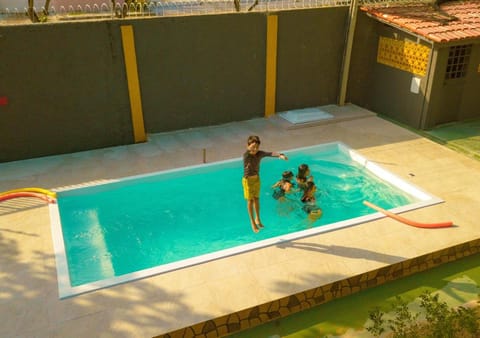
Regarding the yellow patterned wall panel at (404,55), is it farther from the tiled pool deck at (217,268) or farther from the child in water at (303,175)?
the child in water at (303,175)

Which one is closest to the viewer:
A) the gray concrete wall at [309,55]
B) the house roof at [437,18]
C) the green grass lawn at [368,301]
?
the green grass lawn at [368,301]

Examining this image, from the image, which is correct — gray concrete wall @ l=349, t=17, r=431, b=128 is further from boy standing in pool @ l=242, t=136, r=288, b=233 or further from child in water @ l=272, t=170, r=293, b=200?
boy standing in pool @ l=242, t=136, r=288, b=233

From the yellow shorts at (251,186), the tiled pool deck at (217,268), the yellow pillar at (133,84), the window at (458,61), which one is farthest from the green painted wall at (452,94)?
the yellow pillar at (133,84)

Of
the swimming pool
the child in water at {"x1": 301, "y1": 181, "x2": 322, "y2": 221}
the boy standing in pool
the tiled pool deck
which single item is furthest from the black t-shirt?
the child in water at {"x1": 301, "y1": 181, "x2": 322, "y2": 221}

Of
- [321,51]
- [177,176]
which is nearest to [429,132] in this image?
[321,51]

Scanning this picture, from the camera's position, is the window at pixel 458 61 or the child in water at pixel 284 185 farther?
the window at pixel 458 61

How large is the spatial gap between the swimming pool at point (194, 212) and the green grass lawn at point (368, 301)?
1542 millimetres

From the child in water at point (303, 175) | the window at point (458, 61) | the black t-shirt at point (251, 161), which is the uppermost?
the window at point (458, 61)

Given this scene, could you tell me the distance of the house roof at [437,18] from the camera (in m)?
12.7

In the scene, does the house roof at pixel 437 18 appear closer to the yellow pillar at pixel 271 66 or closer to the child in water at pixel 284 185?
the yellow pillar at pixel 271 66

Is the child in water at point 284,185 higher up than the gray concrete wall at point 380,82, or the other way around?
the gray concrete wall at point 380,82

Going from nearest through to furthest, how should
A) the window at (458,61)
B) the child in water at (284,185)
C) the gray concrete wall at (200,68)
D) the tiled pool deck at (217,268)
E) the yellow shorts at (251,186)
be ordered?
the tiled pool deck at (217,268)
the yellow shorts at (251,186)
the child in water at (284,185)
the gray concrete wall at (200,68)
the window at (458,61)

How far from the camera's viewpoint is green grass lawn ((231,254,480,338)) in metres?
6.57

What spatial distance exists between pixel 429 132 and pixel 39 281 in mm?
11668
